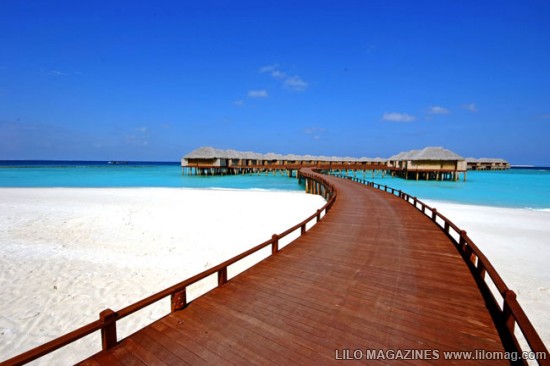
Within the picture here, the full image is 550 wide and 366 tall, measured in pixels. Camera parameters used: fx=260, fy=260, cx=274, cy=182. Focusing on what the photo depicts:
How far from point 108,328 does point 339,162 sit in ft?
215

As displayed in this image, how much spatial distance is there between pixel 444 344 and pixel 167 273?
6577mm

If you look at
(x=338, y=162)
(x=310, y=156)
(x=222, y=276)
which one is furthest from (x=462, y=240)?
(x=338, y=162)

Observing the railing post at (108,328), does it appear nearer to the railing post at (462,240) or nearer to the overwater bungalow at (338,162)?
the railing post at (462,240)

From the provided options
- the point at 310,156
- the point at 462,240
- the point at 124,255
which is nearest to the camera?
the point at 462,240

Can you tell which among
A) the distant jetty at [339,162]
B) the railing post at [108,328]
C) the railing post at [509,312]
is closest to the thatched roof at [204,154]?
the distant jetty at [339,162]

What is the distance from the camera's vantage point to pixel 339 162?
65.4 meters

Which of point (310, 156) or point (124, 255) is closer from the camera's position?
point (124, 255)

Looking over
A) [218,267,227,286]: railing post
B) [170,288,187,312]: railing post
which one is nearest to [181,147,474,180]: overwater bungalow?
[218,267,227,286]: railing post

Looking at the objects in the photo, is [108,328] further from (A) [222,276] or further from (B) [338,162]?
(B) [338,162]

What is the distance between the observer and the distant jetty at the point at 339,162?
143 feet

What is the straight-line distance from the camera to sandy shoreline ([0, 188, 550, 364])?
521 centimetres

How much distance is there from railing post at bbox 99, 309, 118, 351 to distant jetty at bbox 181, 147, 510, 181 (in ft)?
151

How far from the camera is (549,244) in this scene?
33.2ft

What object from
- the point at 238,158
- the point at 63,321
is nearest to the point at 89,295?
the point at 63,321
